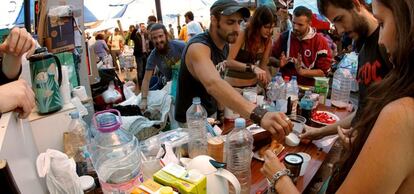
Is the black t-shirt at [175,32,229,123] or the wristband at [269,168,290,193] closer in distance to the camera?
the wristband at [269,168,290,193]

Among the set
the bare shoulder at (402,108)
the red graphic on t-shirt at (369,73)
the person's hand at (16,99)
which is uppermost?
the person's hand at (16,99)

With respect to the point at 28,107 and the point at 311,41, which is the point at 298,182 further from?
the point at 311,41

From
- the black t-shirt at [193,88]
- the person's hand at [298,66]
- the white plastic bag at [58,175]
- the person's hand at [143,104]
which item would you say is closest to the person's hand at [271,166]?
the white plastic bag at [58,175]

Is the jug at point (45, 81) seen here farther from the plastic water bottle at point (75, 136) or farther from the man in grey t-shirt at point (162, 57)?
the man in grey t-shirt at point (162, 57)

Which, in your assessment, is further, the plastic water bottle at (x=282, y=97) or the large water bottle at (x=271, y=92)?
the large water bottle at (x=271, y=92)

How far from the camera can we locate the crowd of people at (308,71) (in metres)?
0.80

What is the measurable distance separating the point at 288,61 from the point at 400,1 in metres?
2.36

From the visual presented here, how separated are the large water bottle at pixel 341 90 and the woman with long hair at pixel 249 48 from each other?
67cm

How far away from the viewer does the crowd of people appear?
80 centimetres

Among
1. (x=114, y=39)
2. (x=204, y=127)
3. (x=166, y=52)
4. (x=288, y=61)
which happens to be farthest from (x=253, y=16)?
(x=114, y=39)

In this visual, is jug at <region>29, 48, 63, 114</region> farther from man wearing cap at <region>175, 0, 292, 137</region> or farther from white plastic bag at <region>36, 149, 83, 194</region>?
man wearing cap at <region>175, 0, 292, 137</region>

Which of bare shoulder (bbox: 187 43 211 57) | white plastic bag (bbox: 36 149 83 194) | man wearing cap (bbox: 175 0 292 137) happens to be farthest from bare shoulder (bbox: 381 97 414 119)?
bare shoulder (bbox: 187 43 211 57)

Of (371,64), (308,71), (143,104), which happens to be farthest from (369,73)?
(143,104)

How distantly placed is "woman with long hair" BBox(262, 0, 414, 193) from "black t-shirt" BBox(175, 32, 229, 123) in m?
1.21
